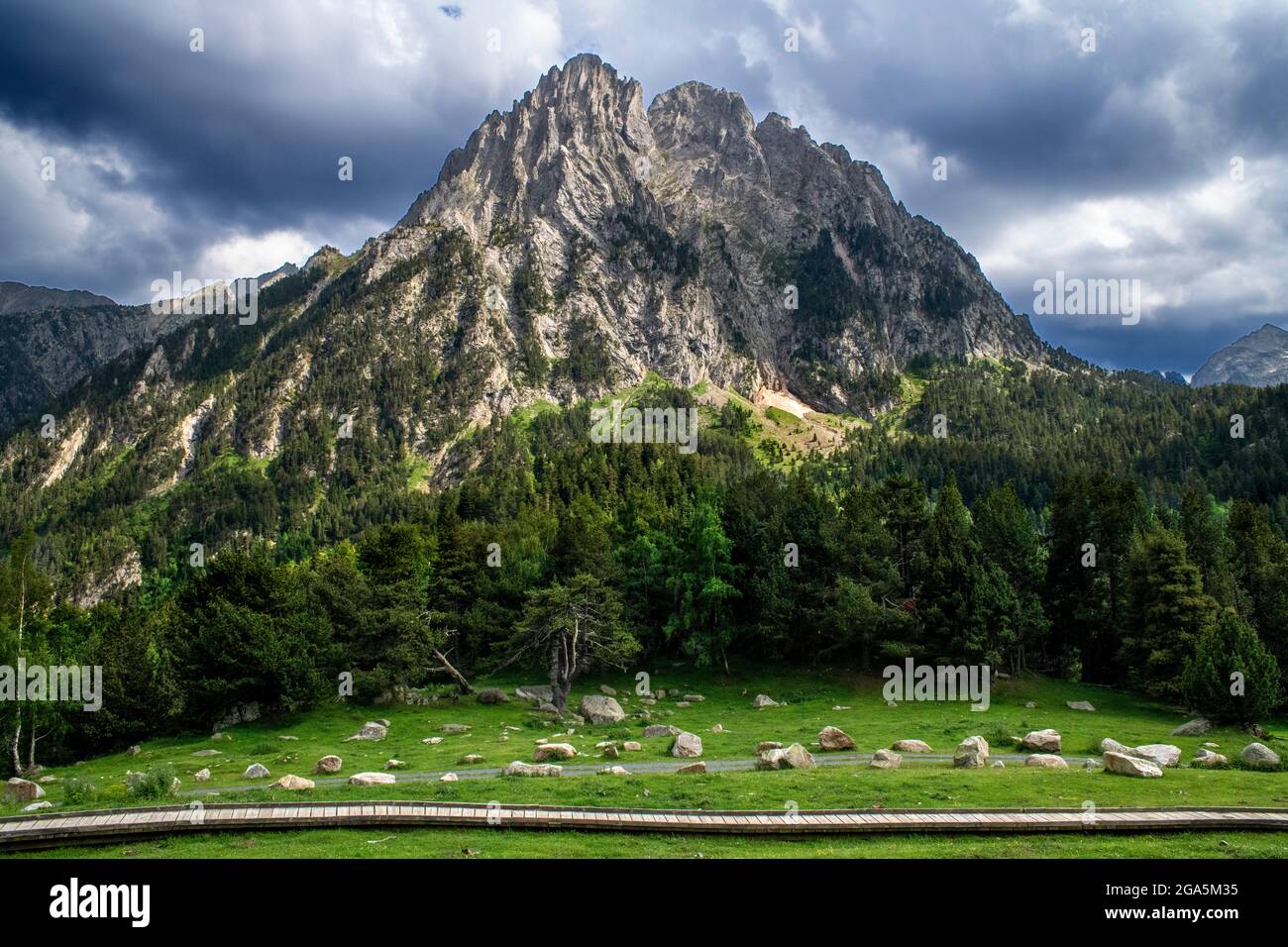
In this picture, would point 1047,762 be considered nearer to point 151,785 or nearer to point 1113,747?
point 1113,747

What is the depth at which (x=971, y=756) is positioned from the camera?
1007 inches

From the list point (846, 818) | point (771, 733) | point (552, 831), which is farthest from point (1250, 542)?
point (552, 831)

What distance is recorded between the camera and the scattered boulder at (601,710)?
43312 millimetres

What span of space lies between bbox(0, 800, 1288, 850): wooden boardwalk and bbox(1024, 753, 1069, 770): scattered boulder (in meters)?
8.40

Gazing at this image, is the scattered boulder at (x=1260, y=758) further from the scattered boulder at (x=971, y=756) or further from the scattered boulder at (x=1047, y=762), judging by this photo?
the scattered boulder at (x=971, y=756)

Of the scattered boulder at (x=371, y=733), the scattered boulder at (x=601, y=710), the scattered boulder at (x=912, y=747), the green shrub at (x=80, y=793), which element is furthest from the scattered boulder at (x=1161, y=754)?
the green shrub at (x=80, y=793)

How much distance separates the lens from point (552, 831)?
15781mm

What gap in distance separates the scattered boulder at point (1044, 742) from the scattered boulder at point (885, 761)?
7.82 meters

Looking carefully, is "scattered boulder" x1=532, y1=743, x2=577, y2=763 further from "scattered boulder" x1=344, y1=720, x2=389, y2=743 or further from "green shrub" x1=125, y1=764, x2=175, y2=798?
"scattered boulder" x1=344, y1=720, x2=389, y2=743

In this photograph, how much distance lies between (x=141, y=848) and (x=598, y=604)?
39041mm

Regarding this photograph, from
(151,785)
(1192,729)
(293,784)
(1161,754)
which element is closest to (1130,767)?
(1161,754)

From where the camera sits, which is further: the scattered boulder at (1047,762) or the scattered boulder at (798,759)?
the scattered boulder at (798,759)

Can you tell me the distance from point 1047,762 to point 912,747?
6.12m
